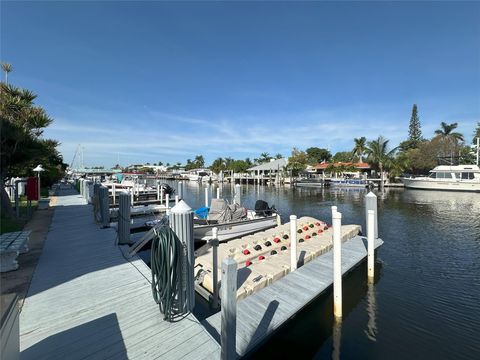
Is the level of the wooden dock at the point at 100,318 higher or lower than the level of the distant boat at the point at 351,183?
lower

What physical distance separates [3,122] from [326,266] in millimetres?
12746

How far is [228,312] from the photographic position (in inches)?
136

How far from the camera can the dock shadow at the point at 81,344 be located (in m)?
3.34

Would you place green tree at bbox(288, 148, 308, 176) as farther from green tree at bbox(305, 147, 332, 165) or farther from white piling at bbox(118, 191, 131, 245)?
white piling at bbox(118, 191, 131, 245)

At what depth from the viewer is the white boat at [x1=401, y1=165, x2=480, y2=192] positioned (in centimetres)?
3775

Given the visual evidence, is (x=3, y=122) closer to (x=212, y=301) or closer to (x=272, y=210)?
(x=212, y=301)

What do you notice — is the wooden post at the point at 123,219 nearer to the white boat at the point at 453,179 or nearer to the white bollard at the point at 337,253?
the white bollard at the point at 337,253

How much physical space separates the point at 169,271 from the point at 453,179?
47760 millimetres

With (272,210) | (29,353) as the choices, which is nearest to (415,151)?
(272,210)

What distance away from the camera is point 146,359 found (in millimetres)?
3270

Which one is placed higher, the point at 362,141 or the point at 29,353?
the point at 362,141

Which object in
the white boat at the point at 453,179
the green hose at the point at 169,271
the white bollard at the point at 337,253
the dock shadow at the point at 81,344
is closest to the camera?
the dock shadow at the point at 81,344

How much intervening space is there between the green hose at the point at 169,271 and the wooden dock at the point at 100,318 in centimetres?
22

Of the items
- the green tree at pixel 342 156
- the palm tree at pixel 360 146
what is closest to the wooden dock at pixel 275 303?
the palm tree at pixel 360 146
